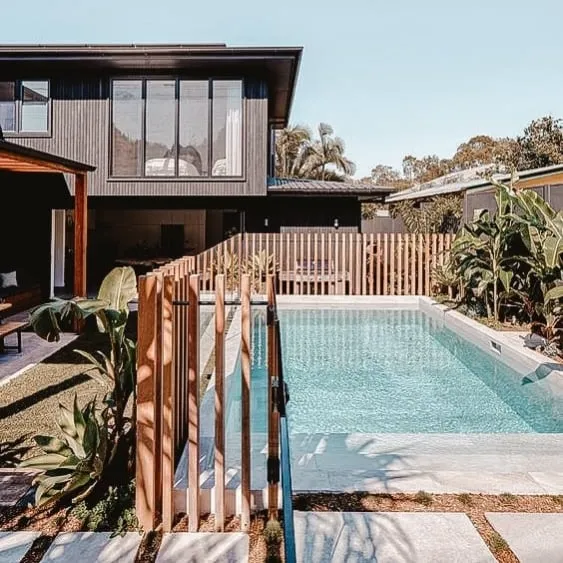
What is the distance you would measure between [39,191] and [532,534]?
13304mm

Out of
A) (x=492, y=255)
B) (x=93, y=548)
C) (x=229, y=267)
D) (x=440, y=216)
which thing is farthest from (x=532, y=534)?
(x=440, y=216)

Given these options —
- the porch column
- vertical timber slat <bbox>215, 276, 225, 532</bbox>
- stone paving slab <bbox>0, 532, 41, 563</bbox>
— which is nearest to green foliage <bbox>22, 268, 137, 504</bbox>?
stone paving slab <bbox>0, 532, 41, 563</bbox>

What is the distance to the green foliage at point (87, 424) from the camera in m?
3.34

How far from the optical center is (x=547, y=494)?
3525 millimetres

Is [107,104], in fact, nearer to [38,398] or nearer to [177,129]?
[177,129]

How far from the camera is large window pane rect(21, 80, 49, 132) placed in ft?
46.2

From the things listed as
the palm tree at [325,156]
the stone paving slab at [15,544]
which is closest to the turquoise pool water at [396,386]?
the stone paving slab at [15,544]

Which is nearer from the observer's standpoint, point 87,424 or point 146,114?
point 87,424

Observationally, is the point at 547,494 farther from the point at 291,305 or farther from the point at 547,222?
the point at 291,305

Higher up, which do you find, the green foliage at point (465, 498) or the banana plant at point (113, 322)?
the banana plant at point (113, 322)

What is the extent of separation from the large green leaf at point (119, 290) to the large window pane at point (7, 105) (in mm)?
12090

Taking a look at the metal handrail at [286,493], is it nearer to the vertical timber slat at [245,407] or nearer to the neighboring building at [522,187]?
the vertical timber slat at [245,407]

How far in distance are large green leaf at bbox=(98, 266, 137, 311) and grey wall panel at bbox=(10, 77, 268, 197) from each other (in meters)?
10.3

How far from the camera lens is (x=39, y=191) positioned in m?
13.9
